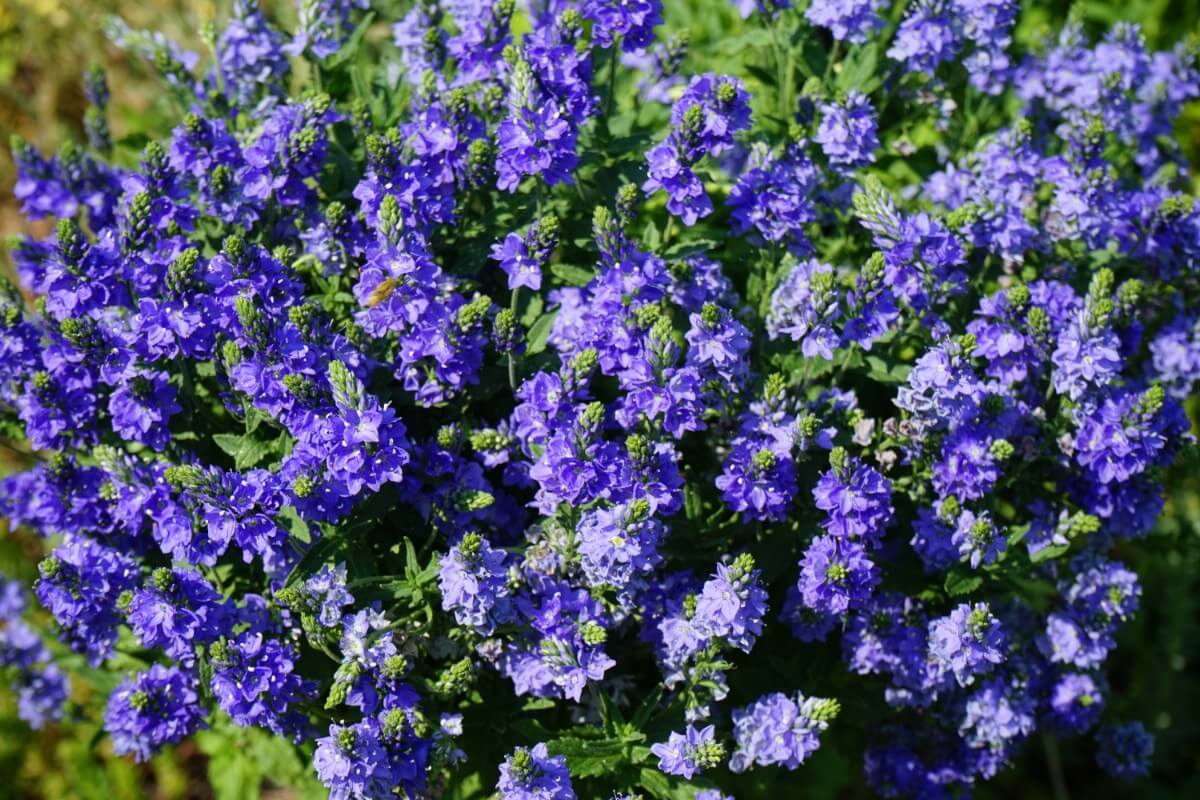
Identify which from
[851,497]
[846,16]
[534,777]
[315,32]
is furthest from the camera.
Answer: [315,32]

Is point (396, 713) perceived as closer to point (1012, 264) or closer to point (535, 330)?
point (535, 330)

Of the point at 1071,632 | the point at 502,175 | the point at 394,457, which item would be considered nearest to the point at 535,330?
the point at 502,175

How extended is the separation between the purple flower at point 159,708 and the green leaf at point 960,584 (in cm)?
206

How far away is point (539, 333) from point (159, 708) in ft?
4.78

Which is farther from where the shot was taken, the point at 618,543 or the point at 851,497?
the point at 851,497

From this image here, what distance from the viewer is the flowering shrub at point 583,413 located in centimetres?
305

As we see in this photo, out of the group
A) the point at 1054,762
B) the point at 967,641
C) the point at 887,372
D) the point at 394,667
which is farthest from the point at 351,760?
the point at 1054,762

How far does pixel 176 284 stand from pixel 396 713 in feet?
3.92

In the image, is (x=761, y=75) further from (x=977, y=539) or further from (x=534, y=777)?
(x=534, y=777)

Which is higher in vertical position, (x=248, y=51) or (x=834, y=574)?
(x=248, y=51)

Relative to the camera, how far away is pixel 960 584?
130 inches

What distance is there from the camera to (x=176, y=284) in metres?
3.07

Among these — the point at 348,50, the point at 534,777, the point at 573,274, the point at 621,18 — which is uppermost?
the point at 348,50

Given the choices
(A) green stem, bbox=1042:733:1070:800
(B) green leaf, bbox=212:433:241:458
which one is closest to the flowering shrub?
(B) green leaf, bbox=212:433:241:458
